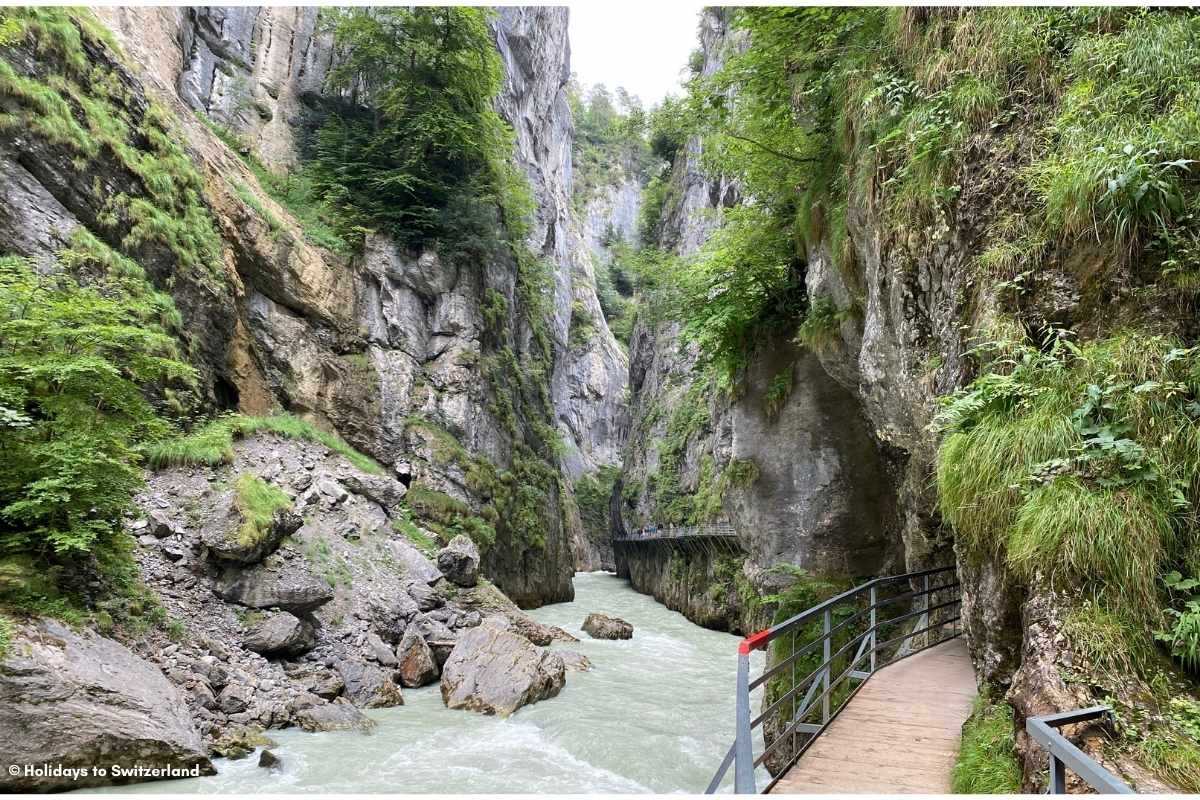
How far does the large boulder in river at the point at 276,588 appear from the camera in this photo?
977 centimetres

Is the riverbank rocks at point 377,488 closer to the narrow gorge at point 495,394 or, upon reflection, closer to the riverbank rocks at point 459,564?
the narrow gorge at point 495,394

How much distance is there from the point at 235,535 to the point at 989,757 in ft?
33.8

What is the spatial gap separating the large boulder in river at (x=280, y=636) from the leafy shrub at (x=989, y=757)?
920cm

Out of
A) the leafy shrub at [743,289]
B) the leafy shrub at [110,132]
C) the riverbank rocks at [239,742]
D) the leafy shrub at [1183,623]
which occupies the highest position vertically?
the leafy shrub at [110,132]

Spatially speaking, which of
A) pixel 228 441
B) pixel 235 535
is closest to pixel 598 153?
pixel 228 441

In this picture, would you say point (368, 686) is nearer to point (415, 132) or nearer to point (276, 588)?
point (276, 588)

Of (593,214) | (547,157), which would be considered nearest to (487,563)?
(547,157)

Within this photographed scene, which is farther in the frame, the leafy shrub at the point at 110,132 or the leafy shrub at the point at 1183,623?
the leafy shrub at the point at 110,132

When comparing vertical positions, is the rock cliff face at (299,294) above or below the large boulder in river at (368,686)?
above

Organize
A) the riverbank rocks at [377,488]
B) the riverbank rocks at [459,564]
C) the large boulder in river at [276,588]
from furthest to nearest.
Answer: the riverbank rocks at [377,488] → the riverbank rocks at [459,564] → the large boulder in river at [276,588]

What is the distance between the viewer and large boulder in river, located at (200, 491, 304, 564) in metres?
9.79

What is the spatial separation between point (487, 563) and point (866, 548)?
39.4 ft

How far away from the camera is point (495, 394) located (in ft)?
71.9

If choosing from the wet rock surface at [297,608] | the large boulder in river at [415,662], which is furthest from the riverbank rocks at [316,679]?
the large boulder in river at [415,662]
